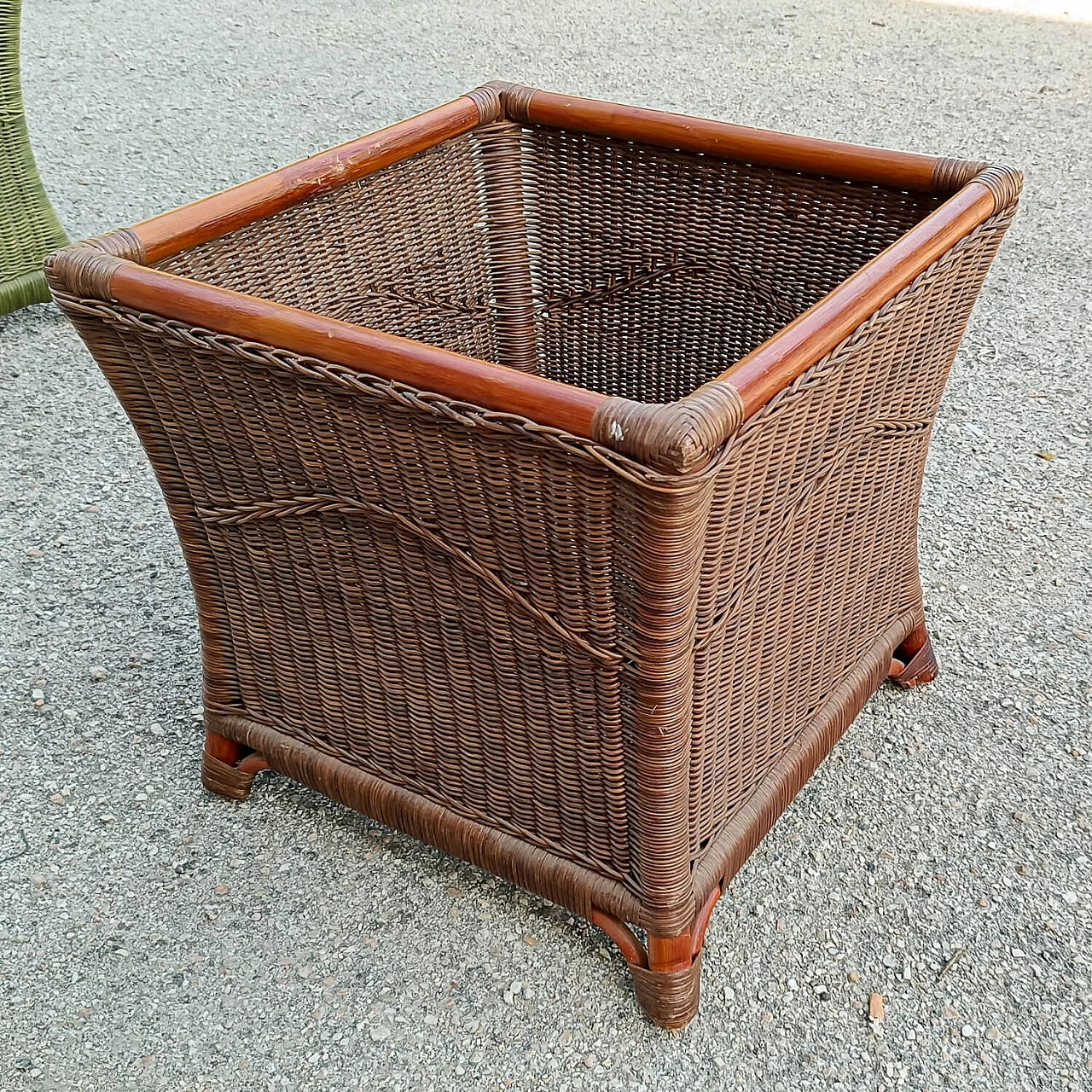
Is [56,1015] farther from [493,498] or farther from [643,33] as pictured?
[643,33]

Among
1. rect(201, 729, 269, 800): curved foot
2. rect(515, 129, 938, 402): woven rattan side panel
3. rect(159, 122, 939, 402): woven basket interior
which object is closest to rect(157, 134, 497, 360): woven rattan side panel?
rect(159, 122, 939, 402): woven basket interior

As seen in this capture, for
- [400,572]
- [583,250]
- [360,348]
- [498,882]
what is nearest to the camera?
[360,348]

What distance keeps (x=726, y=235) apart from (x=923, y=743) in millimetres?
726

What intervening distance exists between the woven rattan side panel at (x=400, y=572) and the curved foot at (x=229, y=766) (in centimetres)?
10

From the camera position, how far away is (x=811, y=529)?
1.20 m

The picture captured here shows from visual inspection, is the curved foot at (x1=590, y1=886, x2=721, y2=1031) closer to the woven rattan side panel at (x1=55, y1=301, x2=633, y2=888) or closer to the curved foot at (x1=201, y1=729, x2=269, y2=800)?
the woven rattan side panel at (x1=55, y1=301, x2=633, y2=888)

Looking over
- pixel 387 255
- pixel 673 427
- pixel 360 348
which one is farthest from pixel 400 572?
pixel 387 255

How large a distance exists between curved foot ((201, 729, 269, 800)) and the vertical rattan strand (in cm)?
68

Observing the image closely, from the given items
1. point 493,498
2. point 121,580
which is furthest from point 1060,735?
point 121,580

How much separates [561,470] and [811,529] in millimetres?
363

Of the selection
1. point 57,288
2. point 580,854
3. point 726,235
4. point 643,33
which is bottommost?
point 643,33

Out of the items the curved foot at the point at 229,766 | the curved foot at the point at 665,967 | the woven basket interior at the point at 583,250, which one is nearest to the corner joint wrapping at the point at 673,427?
the curved foot at the point at 665,967

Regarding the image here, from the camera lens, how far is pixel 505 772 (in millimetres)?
1236

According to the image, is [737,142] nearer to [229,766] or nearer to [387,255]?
[387,255]
